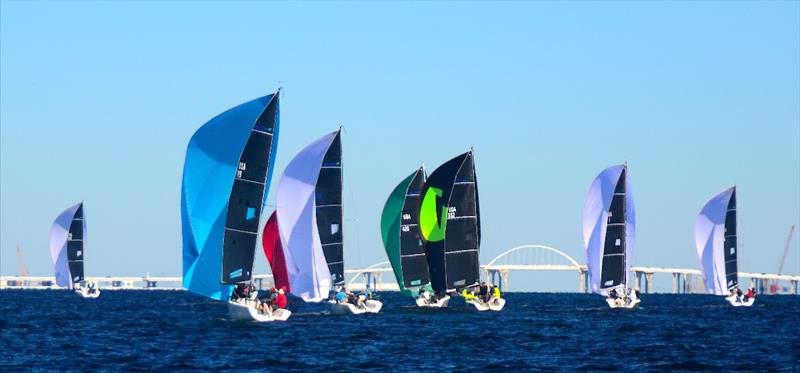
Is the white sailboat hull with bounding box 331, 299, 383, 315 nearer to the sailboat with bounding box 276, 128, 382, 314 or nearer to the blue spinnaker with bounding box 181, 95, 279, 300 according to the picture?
the sailboat with bounding box 276, 128, 382, 314

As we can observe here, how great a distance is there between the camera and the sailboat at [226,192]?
6000 centimetres

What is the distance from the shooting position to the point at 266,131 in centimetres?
6253

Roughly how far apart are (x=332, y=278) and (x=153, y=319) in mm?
10635

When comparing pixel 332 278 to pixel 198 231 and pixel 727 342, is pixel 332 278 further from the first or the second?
pixel 727 342

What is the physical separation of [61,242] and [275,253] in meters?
65.2

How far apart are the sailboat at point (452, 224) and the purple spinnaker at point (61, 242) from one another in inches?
2432

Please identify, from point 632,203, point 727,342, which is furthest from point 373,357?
point 632,203

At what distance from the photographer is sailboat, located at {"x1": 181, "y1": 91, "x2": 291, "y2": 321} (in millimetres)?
60000

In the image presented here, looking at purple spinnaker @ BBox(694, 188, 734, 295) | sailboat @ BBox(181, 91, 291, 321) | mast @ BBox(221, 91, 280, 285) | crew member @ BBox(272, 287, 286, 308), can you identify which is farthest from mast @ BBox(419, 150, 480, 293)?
purple spinnaker @ BBox(694, 188, 734, 295)

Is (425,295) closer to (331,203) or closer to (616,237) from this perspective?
(616,237)

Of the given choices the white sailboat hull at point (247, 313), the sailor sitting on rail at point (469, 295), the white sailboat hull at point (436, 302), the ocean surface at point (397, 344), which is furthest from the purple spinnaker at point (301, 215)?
the sailor sitting on rail at point (469, 295)

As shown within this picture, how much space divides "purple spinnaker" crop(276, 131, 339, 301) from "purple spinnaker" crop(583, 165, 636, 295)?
22.3 meters

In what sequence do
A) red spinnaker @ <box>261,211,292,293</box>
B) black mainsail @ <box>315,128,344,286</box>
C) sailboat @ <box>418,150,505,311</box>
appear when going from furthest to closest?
1. sailboat @ <box>418,150,505,311</box>
2. black mainsail @ <box>315,128,344,286</box>
3. red spinnaker @ <box>261,211,292,293</box>

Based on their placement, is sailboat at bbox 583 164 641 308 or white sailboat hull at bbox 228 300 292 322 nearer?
white sailboat hull at bbox 228 300 292 322
